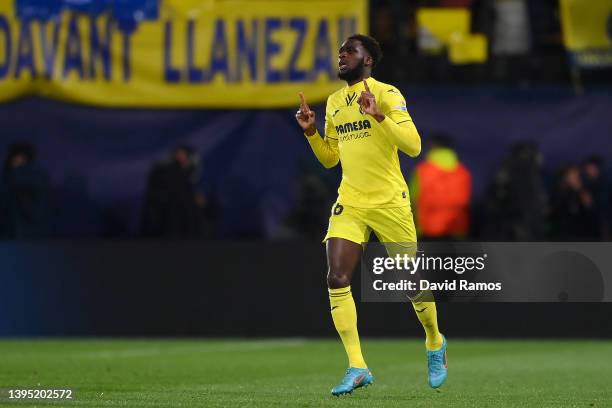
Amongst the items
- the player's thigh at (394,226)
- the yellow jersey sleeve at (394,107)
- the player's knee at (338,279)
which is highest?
the yellow jersey sleeve at (394,107)

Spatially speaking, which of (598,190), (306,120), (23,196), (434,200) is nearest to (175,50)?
(23,196)

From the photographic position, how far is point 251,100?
630 inches

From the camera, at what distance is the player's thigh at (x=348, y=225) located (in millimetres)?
9039

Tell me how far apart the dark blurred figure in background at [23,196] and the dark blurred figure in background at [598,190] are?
19.3 ft

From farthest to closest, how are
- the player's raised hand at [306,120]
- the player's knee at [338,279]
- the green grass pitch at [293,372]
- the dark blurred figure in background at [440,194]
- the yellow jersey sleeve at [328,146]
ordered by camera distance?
the dark blurred figure in background at [440,194]
the yellow jersey sleeve at [328,146]
the player's raised hand at [306,120]
the player's knee at [338,279]
the green grass pitch at [293,372]

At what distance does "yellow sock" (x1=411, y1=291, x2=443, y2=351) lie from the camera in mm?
9367

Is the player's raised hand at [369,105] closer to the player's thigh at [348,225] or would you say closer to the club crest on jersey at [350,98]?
the club crest on jersey at [350,98]

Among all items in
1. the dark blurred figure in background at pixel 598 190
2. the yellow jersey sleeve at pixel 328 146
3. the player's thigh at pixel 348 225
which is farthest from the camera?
the dark blurred figure in background at pixel 598 190

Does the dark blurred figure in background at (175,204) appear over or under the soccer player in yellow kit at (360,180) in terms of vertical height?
under

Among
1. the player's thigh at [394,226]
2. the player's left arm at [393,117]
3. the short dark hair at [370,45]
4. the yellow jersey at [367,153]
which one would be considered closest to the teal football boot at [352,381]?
the player's thigh at [394,226]

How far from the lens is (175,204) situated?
16078mm

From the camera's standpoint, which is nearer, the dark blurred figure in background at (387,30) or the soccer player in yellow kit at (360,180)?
the soccer player in yellow kit at (360,180)

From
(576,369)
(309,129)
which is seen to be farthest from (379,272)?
(309,129)

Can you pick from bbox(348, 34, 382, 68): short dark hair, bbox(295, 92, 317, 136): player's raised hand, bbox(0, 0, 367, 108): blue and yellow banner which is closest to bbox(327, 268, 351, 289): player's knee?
bbox(295, 92, 317, 136): player's raised hand
